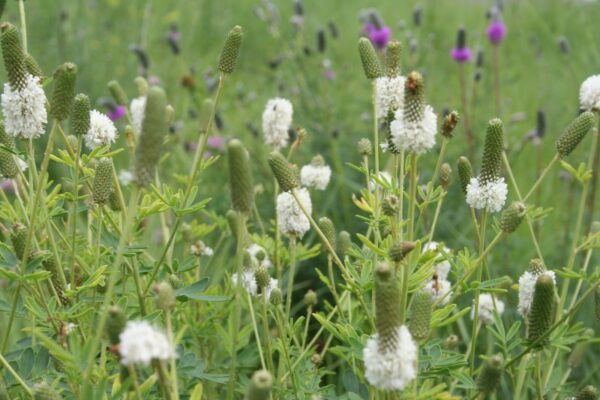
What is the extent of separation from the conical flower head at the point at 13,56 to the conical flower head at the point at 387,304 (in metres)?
0.86

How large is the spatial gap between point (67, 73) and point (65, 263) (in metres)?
0.67

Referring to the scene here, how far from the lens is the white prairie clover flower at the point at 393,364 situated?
126 cm

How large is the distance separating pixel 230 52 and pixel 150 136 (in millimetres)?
512

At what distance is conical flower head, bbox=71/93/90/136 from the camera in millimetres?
1652

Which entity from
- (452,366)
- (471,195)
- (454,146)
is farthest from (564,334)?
(454,146)

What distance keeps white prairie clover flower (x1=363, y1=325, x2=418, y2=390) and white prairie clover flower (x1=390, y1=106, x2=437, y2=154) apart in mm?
369

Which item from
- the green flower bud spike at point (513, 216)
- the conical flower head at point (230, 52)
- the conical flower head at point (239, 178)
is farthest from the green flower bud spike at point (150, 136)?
the green flower bud spike at point (513, 216)

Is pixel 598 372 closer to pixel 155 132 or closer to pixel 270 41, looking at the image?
pixel 155 132

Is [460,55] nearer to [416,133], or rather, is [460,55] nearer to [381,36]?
[381,36]

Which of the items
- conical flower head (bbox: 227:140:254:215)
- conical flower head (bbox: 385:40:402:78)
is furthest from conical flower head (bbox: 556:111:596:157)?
conical flower head (bbox: 227:140:254:215)

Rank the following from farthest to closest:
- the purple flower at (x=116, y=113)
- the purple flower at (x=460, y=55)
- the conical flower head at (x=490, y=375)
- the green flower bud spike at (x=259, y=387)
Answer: the purple flower at (x=460, y=55)
the purple flower at (x=116, y=113)
the conical flower head at (x=490, y=375)
the green flower bud spike at (x=259, y=387)

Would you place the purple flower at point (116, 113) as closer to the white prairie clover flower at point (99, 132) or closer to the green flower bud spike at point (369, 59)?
the white prairie clover flower at point (99, 132)

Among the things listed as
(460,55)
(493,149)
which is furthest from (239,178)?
(460,55)

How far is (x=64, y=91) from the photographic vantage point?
149 cm
